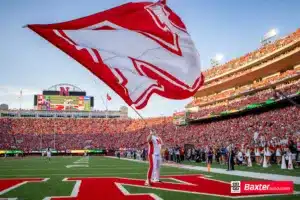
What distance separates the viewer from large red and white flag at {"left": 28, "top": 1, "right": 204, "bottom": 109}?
28.1 ft

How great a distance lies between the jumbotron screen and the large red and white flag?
81924 mm

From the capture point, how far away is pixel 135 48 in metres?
9.80

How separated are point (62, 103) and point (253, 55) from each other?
48.6m

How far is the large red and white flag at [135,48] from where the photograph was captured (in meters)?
8.55

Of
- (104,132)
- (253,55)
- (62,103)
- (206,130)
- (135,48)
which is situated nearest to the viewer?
(135,48)

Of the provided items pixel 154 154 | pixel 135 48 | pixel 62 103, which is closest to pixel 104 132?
pixel 62 103

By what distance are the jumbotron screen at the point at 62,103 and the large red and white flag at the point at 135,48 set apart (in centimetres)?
8192

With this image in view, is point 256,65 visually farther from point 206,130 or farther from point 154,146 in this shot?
point 154,146

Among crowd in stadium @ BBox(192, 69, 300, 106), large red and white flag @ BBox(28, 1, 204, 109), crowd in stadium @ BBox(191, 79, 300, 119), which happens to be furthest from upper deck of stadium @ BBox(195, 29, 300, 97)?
large red and white flag @ BBox(28, 1, 204, 109)

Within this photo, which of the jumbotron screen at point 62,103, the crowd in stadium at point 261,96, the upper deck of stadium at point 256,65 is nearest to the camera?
the crowd in stadium at point 261,96

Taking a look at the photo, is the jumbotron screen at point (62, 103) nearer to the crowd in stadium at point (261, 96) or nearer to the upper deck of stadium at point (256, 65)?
the upper deck of stadium at point (256, 65)

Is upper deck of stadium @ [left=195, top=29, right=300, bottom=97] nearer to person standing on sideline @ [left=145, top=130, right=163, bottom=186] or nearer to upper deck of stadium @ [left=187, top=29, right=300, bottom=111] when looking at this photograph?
upper deck of stadium @ [left=187, top=29, right=300, bottom=111]

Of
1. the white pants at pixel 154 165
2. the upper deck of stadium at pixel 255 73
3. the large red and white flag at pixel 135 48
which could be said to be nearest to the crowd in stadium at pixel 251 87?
the upper deck of stadium at pixel 255 73

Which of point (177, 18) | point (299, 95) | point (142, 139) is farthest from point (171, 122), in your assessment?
point (177, 18)
